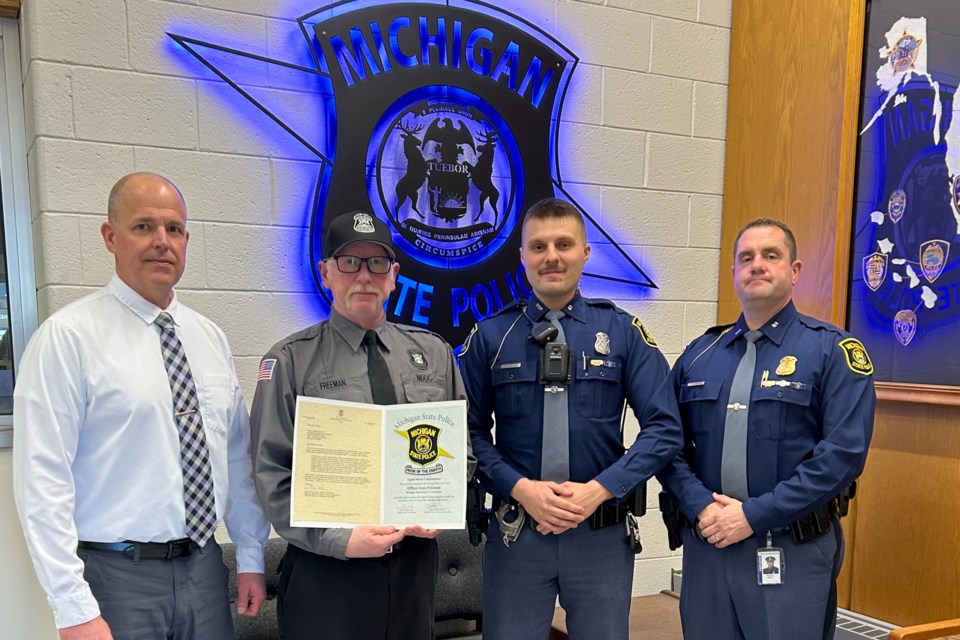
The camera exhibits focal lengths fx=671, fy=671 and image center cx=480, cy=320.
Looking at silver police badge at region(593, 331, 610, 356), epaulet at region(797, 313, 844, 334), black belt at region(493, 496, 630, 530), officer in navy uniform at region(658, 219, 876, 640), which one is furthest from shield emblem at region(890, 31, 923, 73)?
black belt at region(493, 496, 630, 530)

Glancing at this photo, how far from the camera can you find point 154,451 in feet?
4.91

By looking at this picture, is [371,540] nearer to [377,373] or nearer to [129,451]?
[377,373]

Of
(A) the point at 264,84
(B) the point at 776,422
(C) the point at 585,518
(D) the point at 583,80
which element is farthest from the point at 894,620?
(A) the point at 264,84

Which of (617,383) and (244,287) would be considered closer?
(617,383)

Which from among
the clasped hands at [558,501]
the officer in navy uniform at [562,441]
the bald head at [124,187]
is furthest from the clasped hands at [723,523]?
the bald head at [124,187]

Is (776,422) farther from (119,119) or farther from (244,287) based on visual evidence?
(119,119)

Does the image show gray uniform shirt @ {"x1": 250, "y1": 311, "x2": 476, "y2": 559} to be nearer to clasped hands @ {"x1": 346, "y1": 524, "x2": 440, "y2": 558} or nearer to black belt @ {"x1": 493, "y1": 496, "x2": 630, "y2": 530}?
clasped hands @ {"x1": 346, "y1": 524, "x2": 440, "y2": 558}

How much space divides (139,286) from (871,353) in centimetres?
238

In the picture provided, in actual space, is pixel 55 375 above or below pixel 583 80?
below

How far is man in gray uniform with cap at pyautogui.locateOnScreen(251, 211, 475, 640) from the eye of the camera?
59.8 inches

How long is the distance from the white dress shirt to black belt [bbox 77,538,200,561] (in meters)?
0.01

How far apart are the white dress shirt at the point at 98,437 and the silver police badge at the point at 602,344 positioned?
997mm

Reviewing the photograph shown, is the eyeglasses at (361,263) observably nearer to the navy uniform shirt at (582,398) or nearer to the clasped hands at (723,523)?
the navy uniform shirt at (582,398)

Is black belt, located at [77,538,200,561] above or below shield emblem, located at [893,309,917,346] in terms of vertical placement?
below
